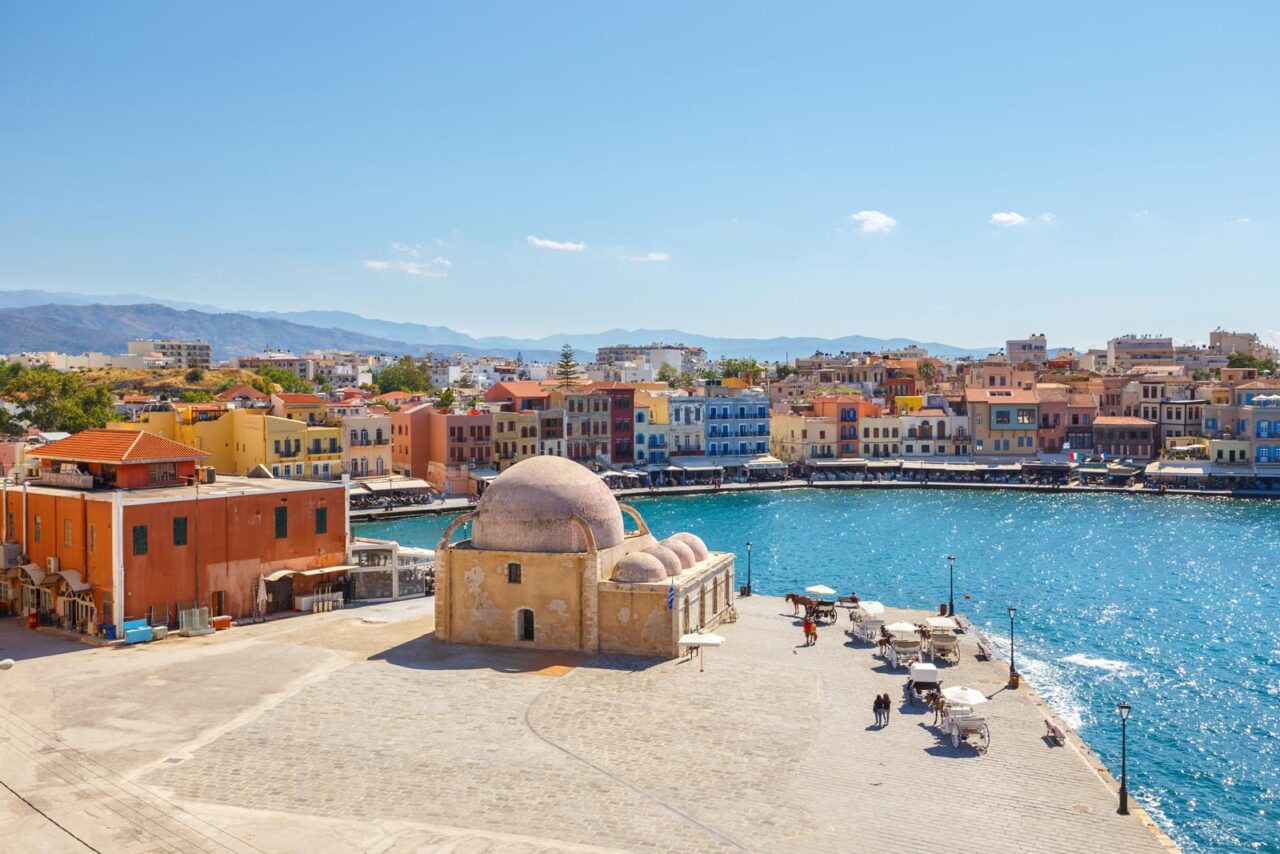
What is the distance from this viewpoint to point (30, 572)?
40.6 metres

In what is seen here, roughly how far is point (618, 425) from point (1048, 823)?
8469 cm

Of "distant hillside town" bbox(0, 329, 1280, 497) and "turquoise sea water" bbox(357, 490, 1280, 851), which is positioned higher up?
"distant hillside town" bbox(0, 329, 1280, 497)

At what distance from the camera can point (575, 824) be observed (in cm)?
2277

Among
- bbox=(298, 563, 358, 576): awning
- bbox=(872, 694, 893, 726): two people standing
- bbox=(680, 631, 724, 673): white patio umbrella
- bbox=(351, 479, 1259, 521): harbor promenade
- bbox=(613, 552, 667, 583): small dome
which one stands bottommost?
bbox=(351, 479, 1259, 521): harbor promenade

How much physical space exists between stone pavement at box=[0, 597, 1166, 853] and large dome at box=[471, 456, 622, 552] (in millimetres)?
3828

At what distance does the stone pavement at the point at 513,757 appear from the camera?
73.6ft

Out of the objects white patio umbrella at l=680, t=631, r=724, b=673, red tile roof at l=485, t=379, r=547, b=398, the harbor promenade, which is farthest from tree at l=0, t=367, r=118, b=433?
white patio umbrella at l=680, t=631, r=724, b=673

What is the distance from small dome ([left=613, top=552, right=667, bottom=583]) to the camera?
120 ft

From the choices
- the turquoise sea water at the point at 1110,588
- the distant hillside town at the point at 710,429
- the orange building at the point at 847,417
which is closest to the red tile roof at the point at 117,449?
the turquoise sea water at the point at 1110,588

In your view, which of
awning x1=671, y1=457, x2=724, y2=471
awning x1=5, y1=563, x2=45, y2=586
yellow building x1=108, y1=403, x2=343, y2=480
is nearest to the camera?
awning x1=5, y1=563, x2=45, y2=586

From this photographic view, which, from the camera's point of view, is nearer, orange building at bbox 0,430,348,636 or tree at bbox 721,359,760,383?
orange building at bbox 0,430,348,636

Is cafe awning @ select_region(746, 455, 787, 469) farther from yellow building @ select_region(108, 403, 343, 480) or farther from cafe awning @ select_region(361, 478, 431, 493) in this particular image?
yellow building @ select_region(108, 403, 343, 480)

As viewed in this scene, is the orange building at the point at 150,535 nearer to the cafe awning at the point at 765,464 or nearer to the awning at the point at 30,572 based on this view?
the awning at the point at 30,572

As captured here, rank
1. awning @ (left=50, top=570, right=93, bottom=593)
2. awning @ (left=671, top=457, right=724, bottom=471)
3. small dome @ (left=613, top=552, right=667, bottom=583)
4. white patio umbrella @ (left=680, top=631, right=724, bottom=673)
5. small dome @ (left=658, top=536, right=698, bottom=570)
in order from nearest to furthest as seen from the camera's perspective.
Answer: white patio umbrella @ (left=680, top=631, right=724, bottom=673) → small dome @ (left=613, top=552, right=667, bottom=583) → awning @ (left=50, top=570, right=93, bottom=593) → small dome @ (left=658, top=536, right=698, bottom=570) → awning @ (left=671, top=457, right=724, bottom=471)
